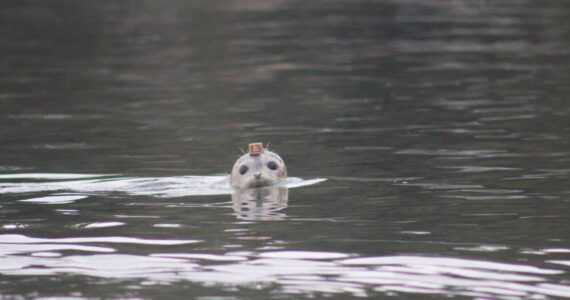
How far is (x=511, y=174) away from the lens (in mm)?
13219

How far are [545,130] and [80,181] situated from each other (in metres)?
6.36

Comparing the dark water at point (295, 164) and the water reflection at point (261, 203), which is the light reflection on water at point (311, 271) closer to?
the dark water at point (295, 164)

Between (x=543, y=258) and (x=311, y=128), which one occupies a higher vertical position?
(x=311, y=128)

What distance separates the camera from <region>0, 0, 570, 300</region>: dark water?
8914 mm

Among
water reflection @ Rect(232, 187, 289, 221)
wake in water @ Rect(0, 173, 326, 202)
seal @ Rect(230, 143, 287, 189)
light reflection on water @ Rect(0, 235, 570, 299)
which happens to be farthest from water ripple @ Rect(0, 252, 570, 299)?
wake in water @ Rect(0, 173, 326, 202)

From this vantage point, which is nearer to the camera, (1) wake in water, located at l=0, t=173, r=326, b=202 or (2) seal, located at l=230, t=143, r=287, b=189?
(2) seal, located at l=230, t=143, r=287, b=189

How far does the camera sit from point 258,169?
1252 cm

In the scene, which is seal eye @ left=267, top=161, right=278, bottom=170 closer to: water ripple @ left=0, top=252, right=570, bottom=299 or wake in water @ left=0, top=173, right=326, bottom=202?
wake in water @ left=0, top=173, right=326, bottom=202

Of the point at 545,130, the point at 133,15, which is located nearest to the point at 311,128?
the point at 545,130

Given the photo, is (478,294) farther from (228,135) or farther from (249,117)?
(249,117)

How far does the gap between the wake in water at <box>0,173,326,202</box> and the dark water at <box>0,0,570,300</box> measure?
0.05 m

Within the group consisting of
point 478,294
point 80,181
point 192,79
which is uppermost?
point 192,79

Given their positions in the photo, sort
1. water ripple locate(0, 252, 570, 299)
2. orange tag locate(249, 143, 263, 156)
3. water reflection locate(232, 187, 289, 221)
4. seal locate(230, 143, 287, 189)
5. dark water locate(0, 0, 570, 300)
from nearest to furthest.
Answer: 1. water ripple locate(0, 252, 570, 299)
2. dark water locate(0, 0, 570, 300)
3. water reflection locate(232, 187, 289, 221)
4. orange tag locate(249, 143, 263, 156)
5. seal locate(230, 143, 287, 189)

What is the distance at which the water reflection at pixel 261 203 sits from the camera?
444 inches
